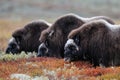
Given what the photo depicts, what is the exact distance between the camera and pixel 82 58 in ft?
50.7

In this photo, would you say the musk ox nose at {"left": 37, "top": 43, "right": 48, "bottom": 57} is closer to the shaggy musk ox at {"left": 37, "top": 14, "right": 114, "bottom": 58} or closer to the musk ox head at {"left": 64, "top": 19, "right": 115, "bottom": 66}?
the shaggy musk ox at {"left": 37, "top": 14, "right": 114, "bottom": 58}

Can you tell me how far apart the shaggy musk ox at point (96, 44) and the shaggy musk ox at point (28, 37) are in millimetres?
3922

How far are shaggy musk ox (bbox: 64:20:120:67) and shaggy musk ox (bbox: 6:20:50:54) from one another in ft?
12.9

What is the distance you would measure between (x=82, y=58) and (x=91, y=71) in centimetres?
234

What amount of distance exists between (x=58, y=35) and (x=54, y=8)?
2053 inches

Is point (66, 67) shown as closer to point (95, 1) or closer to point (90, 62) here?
point (90, 62)

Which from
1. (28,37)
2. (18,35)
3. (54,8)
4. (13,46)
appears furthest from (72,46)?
(54,8)

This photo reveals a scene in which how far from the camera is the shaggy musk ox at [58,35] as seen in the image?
56.1 ft

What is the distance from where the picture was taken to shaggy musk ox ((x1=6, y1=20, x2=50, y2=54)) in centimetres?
1920

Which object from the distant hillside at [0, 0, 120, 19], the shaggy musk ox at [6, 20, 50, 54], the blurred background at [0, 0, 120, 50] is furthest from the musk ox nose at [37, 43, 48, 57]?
the distant hillside at [0, 0, 120, 19]

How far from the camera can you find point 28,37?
63.3 feet

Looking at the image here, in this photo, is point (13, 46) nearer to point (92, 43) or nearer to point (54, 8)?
point (92, 43)

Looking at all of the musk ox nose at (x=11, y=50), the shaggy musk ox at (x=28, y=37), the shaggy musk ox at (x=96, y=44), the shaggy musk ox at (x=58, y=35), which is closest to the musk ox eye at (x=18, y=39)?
the shaggy musk ox at (x=28, y=37)

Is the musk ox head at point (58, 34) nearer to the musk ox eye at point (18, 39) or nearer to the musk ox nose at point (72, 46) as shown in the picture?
the musk ox nose at point (72, 46)
